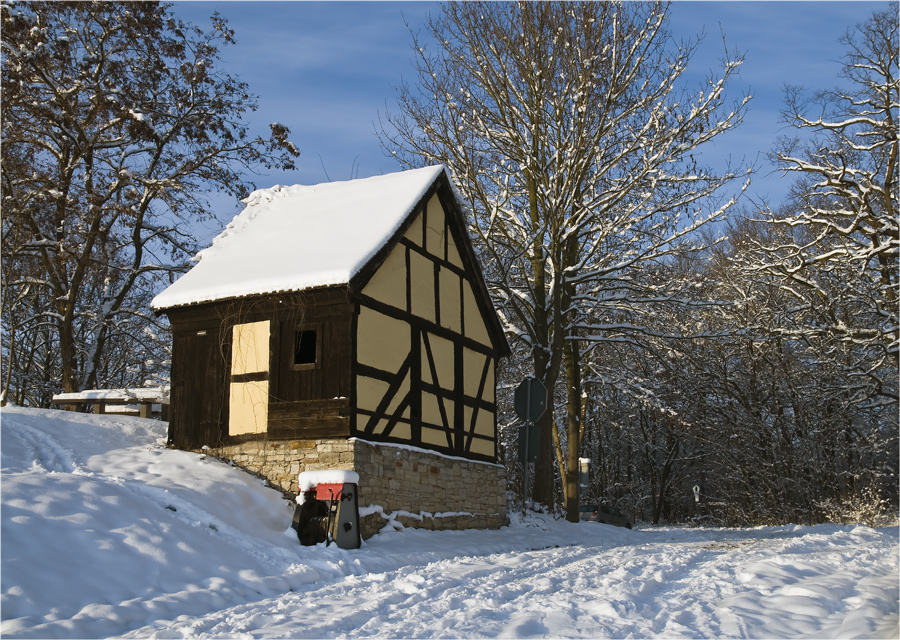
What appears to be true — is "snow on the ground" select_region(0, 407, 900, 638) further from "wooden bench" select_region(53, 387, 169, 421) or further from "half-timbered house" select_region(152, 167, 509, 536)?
"wooden bench" select_region(53, 387, 169, 421)

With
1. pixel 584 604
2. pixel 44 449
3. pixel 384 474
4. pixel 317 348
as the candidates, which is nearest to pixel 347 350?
pixel 317 348

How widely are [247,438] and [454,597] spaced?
754 cm

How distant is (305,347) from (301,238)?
2326 millimetres

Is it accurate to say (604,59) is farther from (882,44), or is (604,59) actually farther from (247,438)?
(247,438)

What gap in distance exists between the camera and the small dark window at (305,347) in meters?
13.6

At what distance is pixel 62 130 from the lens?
2033 centimetres

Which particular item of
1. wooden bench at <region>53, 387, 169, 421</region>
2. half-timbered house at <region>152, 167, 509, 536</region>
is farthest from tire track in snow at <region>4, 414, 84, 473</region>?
wooden bench at <region>53, 387, 169, 421</region>

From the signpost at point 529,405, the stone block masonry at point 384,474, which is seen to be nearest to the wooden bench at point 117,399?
the stone block masonry at point 384,474

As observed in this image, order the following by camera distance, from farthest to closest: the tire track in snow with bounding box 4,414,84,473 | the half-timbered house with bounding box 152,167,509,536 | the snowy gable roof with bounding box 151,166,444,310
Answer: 1. the snowy gable roof with bounding box 151,166,444,310
2. the half-timbered house with bounding box 152,167,509,536
3. the tire track in snow with bounding box 4,414,84,473

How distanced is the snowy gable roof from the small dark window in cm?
90

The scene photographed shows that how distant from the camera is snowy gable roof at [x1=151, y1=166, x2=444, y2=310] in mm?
13422

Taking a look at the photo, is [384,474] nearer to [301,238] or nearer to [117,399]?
[301,238]

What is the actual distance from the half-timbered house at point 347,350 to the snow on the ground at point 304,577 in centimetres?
111

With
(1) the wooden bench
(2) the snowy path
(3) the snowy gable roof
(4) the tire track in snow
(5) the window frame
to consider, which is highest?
(3) the snowy gable roof
